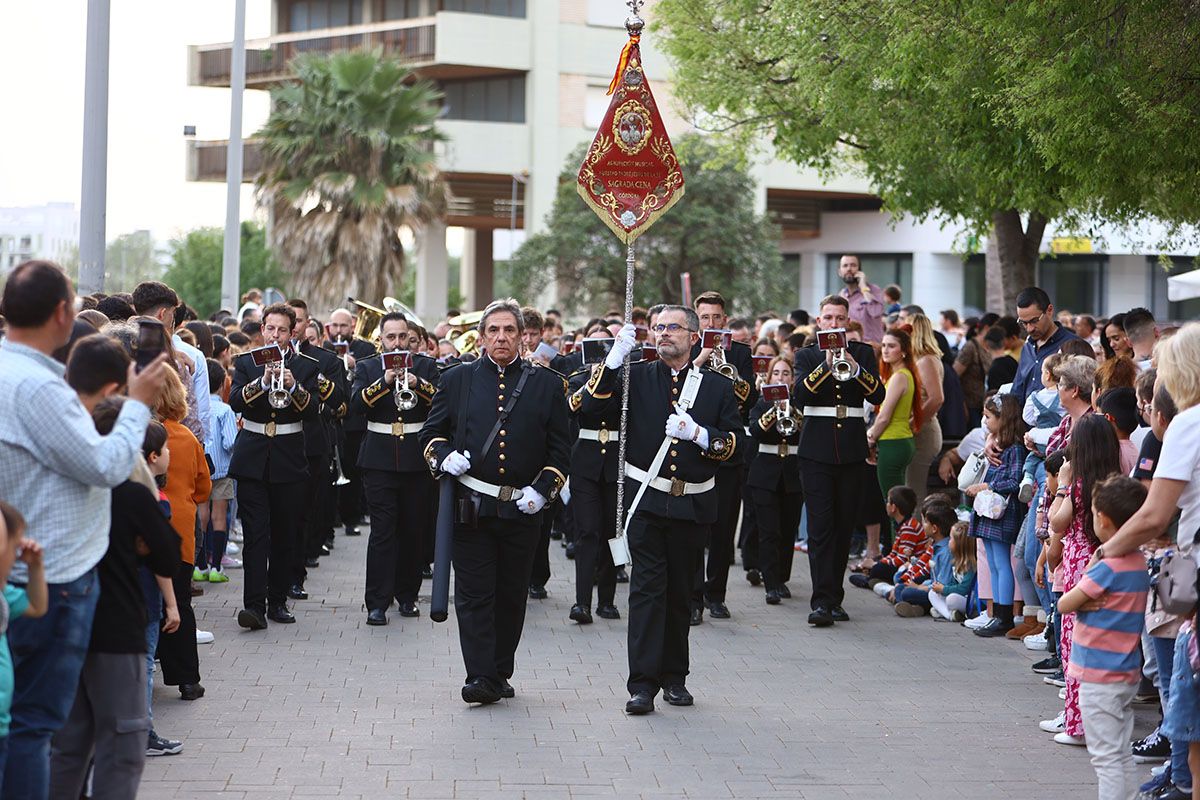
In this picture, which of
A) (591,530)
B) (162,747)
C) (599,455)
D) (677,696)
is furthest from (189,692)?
(599,455)

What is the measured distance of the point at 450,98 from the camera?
4728 centimetres

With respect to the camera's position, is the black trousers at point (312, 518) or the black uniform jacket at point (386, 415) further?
the black trousers at point (312, 518)

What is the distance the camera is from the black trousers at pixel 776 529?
12898mm

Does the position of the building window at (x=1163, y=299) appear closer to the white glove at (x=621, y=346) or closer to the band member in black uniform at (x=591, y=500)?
the band member in black uniform at (x=591, y=500)

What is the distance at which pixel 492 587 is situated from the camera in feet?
29.1

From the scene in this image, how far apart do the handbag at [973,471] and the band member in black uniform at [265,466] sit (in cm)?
470

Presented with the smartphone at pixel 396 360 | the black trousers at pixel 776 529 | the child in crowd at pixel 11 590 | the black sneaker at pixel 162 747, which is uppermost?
the smartphone at pixel 396 360

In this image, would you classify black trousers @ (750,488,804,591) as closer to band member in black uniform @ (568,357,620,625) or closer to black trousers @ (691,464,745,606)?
black trousers @ (691,464,745,606)

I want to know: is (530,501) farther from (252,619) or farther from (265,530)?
(252,619)

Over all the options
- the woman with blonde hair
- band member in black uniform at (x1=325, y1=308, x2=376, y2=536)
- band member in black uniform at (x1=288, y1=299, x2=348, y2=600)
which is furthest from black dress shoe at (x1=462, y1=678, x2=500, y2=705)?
band member in black uniform at (x1=325, y1=308, x2=376, y2=536)

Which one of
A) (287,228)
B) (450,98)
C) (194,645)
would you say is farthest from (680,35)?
(450,98)

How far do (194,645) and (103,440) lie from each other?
3950mm

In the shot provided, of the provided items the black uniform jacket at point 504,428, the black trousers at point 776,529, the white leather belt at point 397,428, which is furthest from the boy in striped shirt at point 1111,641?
the black trousers at point 776,529

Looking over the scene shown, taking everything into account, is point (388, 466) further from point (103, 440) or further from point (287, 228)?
point (287, 228)
